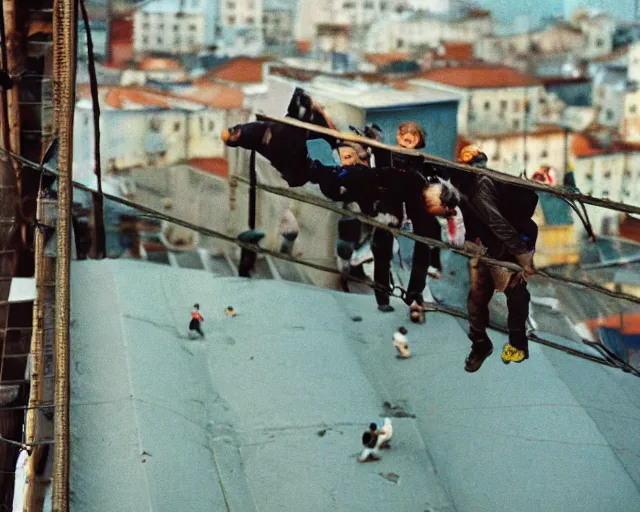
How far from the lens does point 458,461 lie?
376 inches

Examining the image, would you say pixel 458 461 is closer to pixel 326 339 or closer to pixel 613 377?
pixel 613 377

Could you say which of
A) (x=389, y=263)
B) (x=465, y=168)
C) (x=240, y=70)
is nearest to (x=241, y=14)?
(x=240, y=70)

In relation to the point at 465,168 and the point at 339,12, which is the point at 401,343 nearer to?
the point at 339,12

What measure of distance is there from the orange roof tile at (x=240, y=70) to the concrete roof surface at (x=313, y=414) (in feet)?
8.48

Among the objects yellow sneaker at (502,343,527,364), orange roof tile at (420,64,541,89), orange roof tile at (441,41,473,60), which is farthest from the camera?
orange roof tile at (441,41,473,60)

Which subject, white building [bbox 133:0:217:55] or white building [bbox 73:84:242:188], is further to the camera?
white building [bbox 133:0:217:55]

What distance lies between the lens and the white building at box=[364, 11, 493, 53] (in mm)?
11953

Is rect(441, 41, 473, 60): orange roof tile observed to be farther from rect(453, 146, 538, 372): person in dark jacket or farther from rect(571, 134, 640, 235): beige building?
rect(453, 146, 538, 372): person in dark jacket

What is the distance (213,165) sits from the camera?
13125mm

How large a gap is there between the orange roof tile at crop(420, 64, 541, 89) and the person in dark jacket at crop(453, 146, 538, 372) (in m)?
4.57

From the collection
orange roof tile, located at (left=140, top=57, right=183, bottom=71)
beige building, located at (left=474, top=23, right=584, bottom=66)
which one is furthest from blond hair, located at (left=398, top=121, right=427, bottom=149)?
orange roof tile, located at (left=140, top=57, right=183, bottom=71)

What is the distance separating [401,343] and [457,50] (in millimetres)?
3002

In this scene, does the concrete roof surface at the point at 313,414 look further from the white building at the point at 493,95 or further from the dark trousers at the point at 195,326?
the white building at the point at 493,95

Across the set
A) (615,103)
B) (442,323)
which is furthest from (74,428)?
(615,103)
